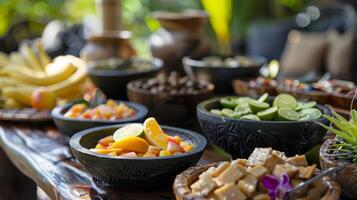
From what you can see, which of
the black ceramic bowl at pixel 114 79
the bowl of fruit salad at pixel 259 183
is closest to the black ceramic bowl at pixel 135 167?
the bowl of fruit salad at pixel 259 183

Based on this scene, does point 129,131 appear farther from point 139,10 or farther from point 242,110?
point 139,10

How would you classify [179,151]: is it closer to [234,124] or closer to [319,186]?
[234,124]

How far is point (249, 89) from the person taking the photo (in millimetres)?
1787

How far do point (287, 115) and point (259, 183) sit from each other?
0.36m

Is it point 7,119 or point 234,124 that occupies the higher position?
point 234,124

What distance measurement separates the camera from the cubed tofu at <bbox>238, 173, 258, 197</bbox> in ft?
3.05

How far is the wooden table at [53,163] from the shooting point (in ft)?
3.90

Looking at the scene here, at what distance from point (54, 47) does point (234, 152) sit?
7.05 ft

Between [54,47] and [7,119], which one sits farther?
[54,47]

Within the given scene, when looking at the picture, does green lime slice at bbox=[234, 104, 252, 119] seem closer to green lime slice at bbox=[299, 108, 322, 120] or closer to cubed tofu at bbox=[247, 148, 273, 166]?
green lime slice at bbox=[299, 108, 322, 120]

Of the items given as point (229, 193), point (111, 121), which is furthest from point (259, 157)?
point (111, 121)

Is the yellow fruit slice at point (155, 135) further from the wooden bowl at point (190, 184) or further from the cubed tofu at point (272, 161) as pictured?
the cubed tofu at point (272, 161)

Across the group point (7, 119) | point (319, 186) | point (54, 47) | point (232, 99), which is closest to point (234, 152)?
point (232, 99)

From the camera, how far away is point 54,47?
3.19 metres
